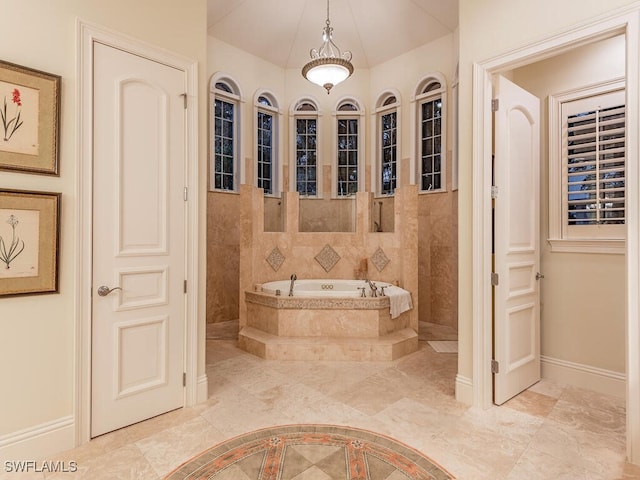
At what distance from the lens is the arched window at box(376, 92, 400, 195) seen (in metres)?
6.69

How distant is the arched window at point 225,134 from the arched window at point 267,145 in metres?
0.47

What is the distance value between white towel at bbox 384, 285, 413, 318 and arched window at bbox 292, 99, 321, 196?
3113 millimetres

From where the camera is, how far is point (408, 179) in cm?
632

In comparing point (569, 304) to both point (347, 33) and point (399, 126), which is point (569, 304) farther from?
point (347, 33)

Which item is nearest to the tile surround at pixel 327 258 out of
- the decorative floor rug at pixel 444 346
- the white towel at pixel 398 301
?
the white towel at pixel 398 301

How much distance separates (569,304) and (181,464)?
3455mm

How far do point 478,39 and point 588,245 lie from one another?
204 cm

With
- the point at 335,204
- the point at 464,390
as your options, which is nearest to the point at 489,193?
the point at 464,390

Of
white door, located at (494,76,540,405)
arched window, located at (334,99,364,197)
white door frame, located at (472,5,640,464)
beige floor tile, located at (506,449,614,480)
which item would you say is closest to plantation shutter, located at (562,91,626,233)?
white door, located at (494,76,540,405)

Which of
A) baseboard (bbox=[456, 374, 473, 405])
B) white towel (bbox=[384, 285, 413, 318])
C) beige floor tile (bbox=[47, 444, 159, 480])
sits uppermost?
white towel (bbox=[384, 285, 413, 318])

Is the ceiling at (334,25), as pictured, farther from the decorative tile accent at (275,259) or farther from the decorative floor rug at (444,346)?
the decorative floor rug at (444,346)

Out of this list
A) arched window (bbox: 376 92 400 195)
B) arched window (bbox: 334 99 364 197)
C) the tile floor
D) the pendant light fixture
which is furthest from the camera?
arched window (bbox: 334 99 364 197)

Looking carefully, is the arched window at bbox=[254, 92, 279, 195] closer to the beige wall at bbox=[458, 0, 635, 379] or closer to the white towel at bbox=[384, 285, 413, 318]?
the white towel at bbox=[384, 285, 413, 318]

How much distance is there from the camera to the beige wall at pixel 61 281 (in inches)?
81.2
